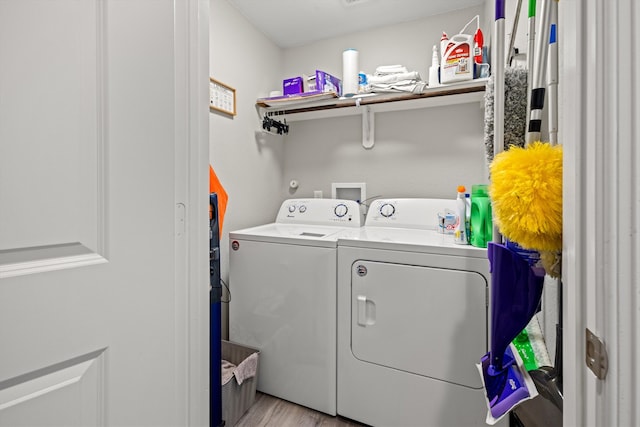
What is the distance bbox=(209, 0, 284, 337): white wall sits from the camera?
6.31 ft

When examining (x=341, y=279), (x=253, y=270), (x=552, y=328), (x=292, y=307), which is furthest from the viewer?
(x=253, y=270)

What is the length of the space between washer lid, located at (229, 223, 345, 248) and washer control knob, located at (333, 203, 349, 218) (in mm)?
116

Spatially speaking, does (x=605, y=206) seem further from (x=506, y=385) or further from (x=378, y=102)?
(x=378, y=102)

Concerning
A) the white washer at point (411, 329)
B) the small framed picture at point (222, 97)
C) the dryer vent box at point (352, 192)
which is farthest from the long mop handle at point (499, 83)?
the small framed picture at point (222, 97)

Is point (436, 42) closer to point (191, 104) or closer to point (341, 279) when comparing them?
point (341, 279)

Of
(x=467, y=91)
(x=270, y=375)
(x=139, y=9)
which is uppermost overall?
(x=467, y=91)

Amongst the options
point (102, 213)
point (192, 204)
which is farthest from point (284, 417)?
point (102, 213)

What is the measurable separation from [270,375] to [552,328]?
144 cm

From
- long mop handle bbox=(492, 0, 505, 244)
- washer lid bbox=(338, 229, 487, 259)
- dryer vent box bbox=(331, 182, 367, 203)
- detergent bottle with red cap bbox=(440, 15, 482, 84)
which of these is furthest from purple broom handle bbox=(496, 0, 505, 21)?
dryer vent box bbox=(331, 182, 367, 203)

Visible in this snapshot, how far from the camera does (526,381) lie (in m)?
0.71

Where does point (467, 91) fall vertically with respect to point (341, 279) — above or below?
above

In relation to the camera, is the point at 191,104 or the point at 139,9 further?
the point at 191,104

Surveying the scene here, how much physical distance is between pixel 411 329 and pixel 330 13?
2105mm

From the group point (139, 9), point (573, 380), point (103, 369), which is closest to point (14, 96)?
point (139, 9)
